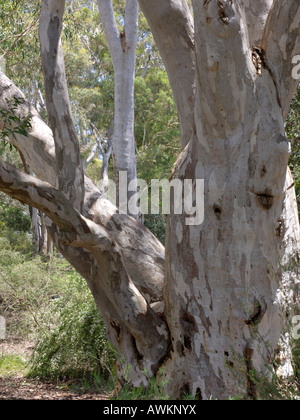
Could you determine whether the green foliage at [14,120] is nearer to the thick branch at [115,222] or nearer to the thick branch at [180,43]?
the thick branch at [115,222]

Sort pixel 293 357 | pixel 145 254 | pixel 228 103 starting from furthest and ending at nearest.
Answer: pixel 145 254 → pixel 228 103 → pixel 293 357

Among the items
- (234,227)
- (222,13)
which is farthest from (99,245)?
(222,13)

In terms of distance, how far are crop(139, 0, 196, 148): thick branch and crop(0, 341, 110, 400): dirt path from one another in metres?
2.46

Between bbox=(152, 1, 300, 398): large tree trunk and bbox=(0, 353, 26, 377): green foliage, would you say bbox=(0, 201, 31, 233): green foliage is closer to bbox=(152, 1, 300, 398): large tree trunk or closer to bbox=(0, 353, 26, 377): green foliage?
bbox=(0, 353, 26, 377): green foliage

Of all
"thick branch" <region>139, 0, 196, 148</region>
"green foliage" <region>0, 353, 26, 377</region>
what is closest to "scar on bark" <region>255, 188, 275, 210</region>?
"thick branch" <region>139, 0, 196, 148</region>

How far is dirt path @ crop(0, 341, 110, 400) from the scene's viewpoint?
178 inches

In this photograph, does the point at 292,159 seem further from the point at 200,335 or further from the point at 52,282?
the point at 52,282

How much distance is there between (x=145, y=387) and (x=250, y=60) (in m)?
2.67

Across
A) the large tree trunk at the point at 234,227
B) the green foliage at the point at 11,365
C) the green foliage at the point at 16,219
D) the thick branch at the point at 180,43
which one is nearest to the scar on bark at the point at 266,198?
the large tree trunk at the point at 234,227

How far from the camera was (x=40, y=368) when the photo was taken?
5871mm

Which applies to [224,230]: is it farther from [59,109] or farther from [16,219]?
[16,219]

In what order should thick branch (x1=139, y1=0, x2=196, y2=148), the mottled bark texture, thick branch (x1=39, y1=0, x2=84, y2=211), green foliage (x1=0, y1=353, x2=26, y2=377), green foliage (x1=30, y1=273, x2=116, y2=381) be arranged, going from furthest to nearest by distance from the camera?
green foliage (x1=0, y1=353, x2=26, y2=377), green foliage (x1=30, y1=273, x2=116, y2=381), thick branch (x1=139, y1=0, x2=196, y2=148), thick branch (x1=39, y1=0, x2=84, y2=211), the mottled bark texture

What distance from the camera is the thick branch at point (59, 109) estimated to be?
13.9 ft
